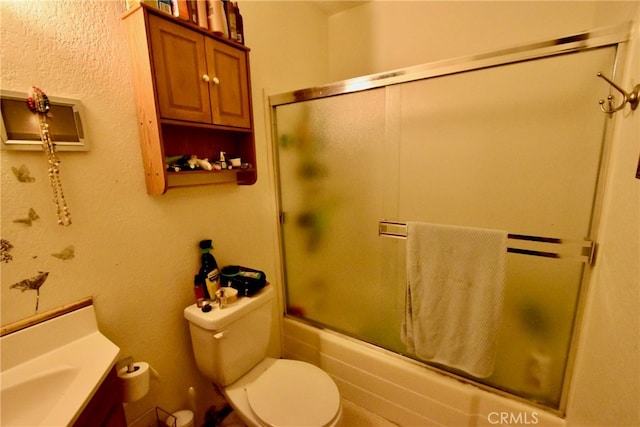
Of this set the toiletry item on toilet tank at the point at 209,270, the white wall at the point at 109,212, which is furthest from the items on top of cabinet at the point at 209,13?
the toiletry item on toilet tank at the point at 209,270

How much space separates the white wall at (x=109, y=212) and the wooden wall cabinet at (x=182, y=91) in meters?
0.07

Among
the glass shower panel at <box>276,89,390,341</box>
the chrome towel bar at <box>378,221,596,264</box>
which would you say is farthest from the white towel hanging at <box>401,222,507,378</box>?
the glass shower panel at <box>276,89,390,341</box>

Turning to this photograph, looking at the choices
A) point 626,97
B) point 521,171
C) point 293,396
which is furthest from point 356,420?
point 626,97

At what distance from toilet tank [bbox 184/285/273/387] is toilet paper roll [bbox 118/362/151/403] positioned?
23 cm

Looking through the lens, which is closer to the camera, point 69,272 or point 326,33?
point 69,272

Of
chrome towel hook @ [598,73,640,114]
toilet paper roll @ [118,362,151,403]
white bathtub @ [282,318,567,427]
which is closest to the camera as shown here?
chrome towel hook @ [598,73,640,114]

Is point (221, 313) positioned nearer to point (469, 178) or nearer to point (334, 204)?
point (334, 204)

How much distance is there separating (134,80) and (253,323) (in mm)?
1092

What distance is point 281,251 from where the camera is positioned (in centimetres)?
180

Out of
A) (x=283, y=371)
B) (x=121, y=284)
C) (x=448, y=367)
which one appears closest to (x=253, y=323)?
(x=283, y=371)

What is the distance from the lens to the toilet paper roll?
0.95 metres

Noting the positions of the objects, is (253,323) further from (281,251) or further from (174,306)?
(281,251)

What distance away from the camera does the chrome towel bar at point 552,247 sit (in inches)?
39.6

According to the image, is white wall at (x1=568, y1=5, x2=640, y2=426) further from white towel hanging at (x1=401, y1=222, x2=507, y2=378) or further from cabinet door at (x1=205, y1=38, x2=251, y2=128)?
cabinet door at (x1=205, y1=38, x2=251, y2=128)
